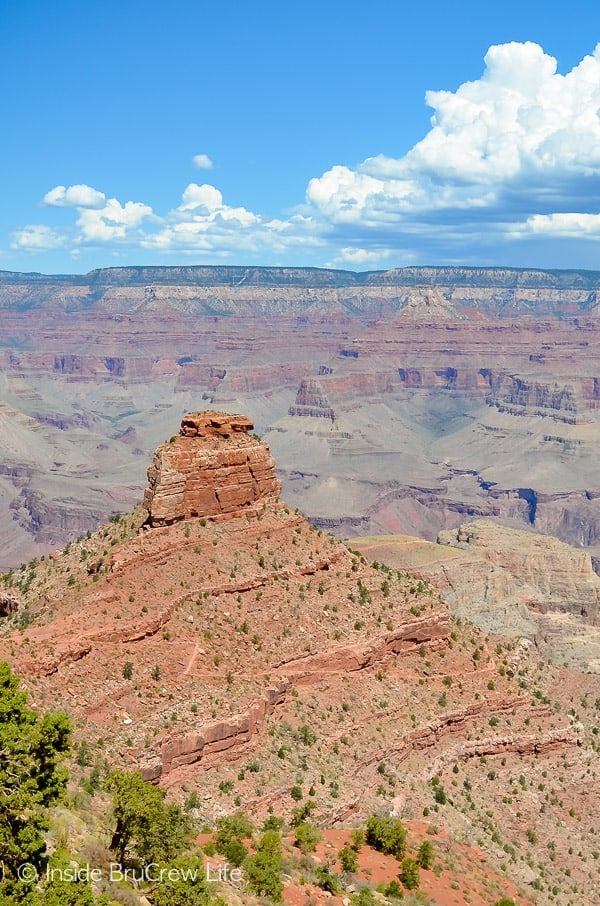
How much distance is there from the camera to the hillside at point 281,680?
143 ft

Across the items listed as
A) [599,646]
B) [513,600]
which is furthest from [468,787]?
[513,600]

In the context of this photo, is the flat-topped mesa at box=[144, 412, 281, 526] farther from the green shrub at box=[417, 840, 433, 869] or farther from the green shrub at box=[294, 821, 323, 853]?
the green shrub at box=[417, 840, 433, 869]

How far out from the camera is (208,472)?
54625 millimetres

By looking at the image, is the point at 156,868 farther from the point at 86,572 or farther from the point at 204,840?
the point at 86,572

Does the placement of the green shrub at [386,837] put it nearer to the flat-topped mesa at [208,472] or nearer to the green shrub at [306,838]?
the green shrub at [306,838]

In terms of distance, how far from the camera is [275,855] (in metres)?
35.2

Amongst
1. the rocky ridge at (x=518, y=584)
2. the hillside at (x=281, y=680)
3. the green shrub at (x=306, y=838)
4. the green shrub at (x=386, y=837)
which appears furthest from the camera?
the rocky ridge at (x=518, y=584)

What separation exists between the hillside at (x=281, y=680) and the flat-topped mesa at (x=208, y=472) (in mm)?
113

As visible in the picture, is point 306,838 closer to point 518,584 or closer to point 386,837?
point 386,837

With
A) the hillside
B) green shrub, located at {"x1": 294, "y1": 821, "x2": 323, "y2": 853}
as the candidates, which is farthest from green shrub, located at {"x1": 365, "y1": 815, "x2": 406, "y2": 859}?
green shrub, located at {"x1": 294, "y1": 821, "x2": 323, "y2": 853}

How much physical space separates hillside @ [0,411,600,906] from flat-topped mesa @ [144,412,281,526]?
0.11 meters

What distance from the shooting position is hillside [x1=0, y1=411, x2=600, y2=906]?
4356 cm

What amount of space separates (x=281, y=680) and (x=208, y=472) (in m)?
12.1

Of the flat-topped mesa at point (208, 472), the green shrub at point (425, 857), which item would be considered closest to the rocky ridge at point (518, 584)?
the flat-topped mesa at point (208, 472)
